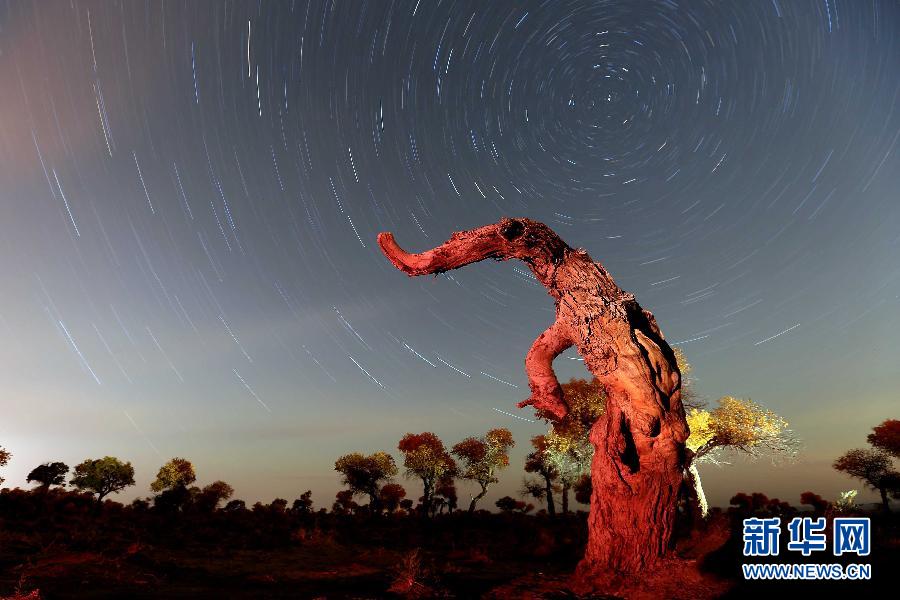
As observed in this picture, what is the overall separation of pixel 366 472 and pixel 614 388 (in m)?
47.5

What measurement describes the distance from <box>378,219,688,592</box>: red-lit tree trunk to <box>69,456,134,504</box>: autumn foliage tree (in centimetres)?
6439

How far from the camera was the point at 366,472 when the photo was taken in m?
50.9

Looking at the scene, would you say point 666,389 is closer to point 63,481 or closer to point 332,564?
point 332,564

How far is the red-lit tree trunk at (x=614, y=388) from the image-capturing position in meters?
8.12

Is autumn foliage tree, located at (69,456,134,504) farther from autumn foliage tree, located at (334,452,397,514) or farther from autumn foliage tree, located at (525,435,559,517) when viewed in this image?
autumn foliage tree, located at (525,435,559,517)

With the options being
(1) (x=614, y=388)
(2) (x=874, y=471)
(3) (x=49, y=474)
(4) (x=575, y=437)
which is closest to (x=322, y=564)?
(1) (x=614, y=388)

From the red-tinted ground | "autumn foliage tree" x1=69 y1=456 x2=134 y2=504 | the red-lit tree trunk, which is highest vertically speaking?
the red-lit tree trunk

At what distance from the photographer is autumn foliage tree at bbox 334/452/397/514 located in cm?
5066

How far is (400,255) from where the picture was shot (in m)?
8.96

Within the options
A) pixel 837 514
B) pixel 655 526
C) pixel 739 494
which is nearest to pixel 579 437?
pixel 739 494

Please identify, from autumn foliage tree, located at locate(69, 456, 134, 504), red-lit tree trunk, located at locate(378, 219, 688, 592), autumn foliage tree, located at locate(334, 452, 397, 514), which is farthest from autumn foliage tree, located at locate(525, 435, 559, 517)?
autumn foliage tree, located at locate(69, 456, 134, 504)

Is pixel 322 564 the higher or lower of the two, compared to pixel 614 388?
lower

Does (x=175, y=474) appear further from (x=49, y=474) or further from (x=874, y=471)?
(x=874, y=471)

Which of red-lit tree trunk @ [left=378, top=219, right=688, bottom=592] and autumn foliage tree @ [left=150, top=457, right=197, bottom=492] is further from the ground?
red-lit tree trunk @ [left=378, top=219, right=688, bottom=592]
